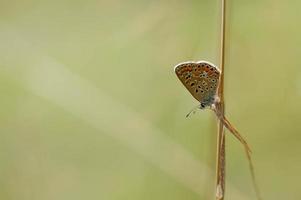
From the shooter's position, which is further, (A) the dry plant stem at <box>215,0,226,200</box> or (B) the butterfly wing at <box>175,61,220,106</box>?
(A) the dry plant stem at <box>215,0,226,200</box>

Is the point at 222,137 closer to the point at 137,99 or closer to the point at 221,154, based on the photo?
the point at 221,154

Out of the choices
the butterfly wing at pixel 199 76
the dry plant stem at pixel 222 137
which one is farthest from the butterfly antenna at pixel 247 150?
the butterfly wing at pixel 199 76

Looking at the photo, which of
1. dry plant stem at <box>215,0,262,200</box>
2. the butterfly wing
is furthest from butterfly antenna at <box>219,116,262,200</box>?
the butterfly wing

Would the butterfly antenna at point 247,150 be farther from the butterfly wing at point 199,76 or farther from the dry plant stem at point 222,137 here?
Answer: the butterfly wing at point 199,76

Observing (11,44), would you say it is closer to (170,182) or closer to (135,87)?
(135,87)

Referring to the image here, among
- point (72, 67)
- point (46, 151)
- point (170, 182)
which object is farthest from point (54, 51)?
point (170, 182)

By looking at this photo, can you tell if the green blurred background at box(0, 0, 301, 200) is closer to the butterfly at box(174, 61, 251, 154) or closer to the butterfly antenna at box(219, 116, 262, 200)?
the butterfly antenna at box(219, 116, 262, 200)
